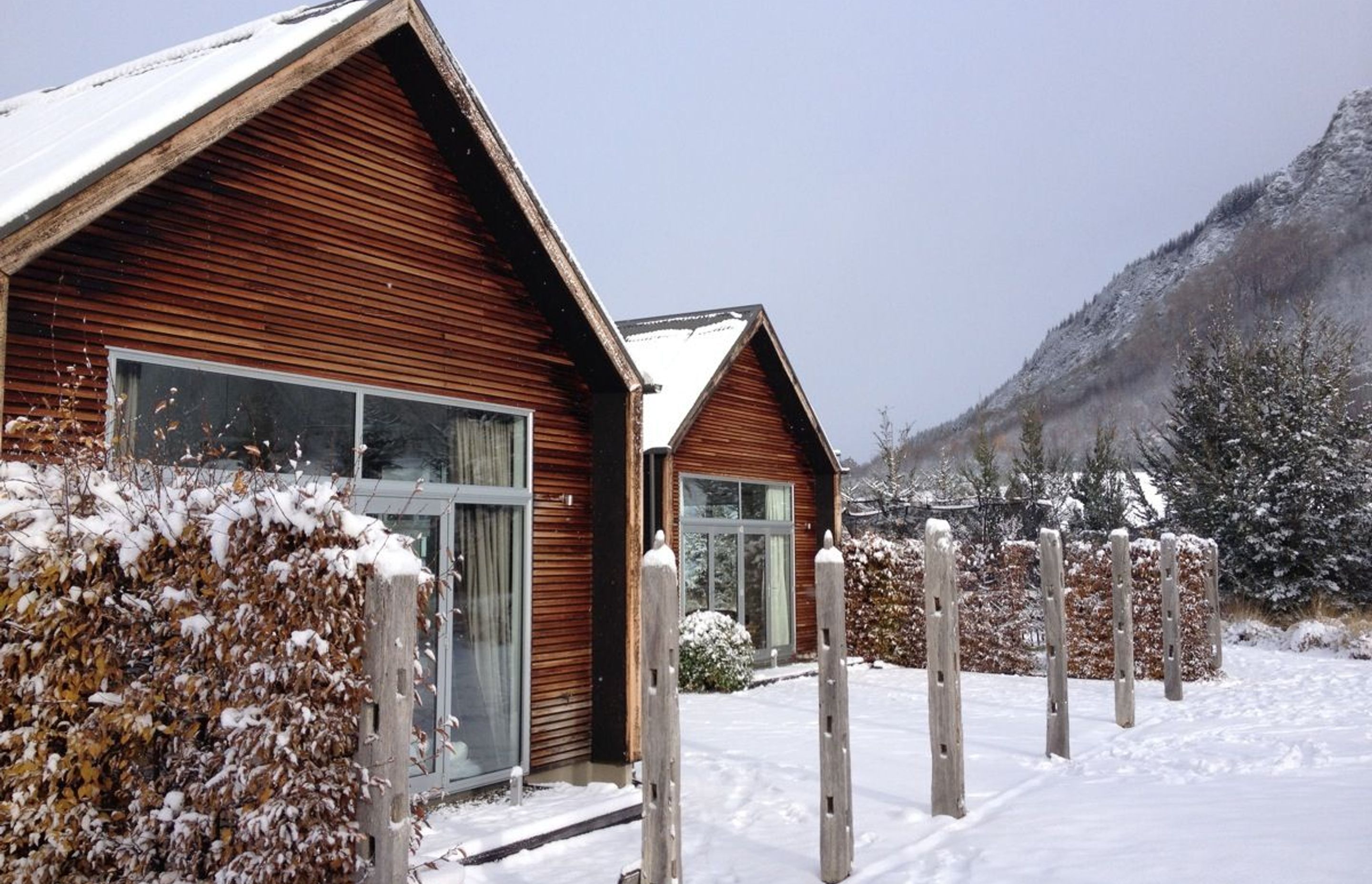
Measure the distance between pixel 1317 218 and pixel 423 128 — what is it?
14784 cm

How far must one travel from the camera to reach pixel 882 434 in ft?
113

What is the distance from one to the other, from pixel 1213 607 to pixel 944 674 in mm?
8932

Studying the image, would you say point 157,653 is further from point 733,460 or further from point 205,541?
point 733,460

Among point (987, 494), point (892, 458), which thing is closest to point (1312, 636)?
point (987, 494)

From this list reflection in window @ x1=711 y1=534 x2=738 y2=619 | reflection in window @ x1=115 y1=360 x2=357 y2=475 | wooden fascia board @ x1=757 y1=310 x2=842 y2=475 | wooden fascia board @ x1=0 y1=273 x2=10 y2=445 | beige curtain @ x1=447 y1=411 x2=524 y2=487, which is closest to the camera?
wooden fascia board @ x1=0 y1=273 x2=10 y2=445

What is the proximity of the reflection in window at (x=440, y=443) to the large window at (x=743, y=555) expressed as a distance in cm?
616

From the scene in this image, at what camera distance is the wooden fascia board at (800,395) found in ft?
49.8

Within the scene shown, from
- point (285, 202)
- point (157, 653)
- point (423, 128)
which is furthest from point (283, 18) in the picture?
point (157, 653)

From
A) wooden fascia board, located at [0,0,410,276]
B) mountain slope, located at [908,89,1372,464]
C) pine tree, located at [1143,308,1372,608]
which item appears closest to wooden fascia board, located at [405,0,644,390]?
wooden fascia board, located at [0,0,410,276]

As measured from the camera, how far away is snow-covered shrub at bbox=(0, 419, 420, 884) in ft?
12.1

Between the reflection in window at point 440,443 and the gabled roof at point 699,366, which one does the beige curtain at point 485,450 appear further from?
the gabled roof at point 699,366

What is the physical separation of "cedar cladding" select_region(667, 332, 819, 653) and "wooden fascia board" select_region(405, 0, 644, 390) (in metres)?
5.46

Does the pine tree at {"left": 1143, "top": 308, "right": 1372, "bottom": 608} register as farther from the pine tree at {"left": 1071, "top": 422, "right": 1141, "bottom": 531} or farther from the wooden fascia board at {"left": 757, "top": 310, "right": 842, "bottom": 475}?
the wooden fascia board at {"left": 757, "top": 310, "right": 842, "bottom": 475}

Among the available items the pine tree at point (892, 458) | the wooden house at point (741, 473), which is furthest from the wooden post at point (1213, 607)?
the pine tree at point (892, 458)
